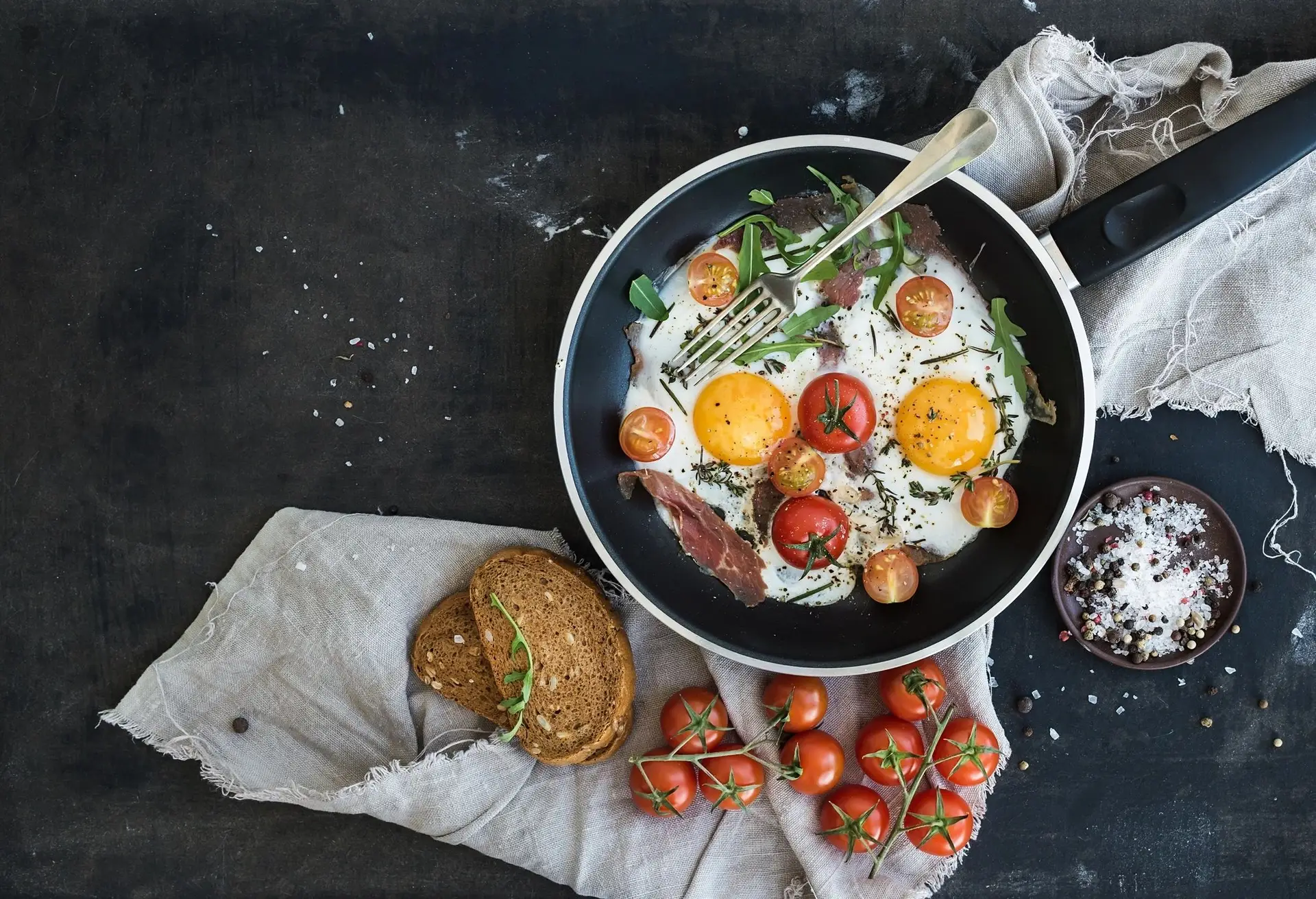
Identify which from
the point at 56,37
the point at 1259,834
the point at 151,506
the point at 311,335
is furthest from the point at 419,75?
the point at 1259,834

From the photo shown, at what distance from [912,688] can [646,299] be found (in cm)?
123

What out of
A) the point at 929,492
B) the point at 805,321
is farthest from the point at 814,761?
the point at 805,321

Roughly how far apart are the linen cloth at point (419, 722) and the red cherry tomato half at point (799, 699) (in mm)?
85

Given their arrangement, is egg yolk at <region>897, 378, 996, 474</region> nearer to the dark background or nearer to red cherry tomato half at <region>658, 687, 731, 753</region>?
the dark background

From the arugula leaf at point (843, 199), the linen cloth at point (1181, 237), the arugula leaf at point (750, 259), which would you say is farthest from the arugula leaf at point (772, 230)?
the linen cloth at point (1181, 237)

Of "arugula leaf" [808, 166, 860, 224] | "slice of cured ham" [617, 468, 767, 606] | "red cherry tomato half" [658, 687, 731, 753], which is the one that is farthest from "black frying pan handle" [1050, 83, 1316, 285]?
"red cherry tomato half" [658, 687, 731, 753]

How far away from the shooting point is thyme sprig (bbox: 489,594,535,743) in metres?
2.35

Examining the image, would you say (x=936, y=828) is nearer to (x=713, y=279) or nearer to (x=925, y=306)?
(x=925, y=306)

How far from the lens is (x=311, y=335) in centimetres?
267

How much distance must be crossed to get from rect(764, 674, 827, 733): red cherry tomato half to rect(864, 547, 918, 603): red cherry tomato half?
11.6 inches

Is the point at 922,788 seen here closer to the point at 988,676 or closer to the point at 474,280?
the point at 988,676

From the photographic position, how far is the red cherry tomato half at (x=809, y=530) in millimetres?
2369

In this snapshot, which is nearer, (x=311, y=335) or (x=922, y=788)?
(x=922, y=788)

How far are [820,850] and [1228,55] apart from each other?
2.43 m
